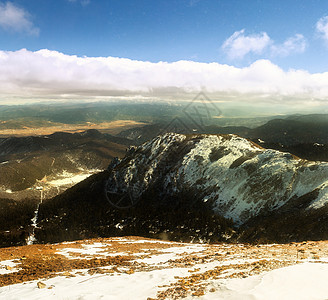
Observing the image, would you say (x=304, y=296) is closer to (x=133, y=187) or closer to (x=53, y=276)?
(x=53, y=276)

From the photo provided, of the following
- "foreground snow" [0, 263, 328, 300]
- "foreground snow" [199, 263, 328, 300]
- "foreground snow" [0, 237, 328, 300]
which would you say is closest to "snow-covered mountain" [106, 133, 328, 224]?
"foreground snow" [0, 237, 328, 300]

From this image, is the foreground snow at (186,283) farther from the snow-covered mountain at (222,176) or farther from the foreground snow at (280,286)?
the snow-covered mountain at (222,176)

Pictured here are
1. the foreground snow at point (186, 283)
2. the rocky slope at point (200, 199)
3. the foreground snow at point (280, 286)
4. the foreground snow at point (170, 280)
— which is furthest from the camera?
the rocky slope at point (200, 199)

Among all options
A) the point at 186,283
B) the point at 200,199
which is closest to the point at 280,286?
the point at 186,283

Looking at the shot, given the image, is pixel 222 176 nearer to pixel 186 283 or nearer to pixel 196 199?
pixel 196 199

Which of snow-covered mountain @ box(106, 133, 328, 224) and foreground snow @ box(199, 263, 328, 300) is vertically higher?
foreground snow @ box(199, 263, 328, 300)

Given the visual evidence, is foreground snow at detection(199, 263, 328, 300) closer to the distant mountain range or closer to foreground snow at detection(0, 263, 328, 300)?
foreground snow at detection(0, 263, 328, 300)

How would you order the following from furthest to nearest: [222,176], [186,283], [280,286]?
[222,176] → [186,283] → [280,286]

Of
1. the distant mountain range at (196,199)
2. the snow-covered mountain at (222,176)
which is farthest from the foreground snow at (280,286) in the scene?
the snow-covered mountain at (222,176)
